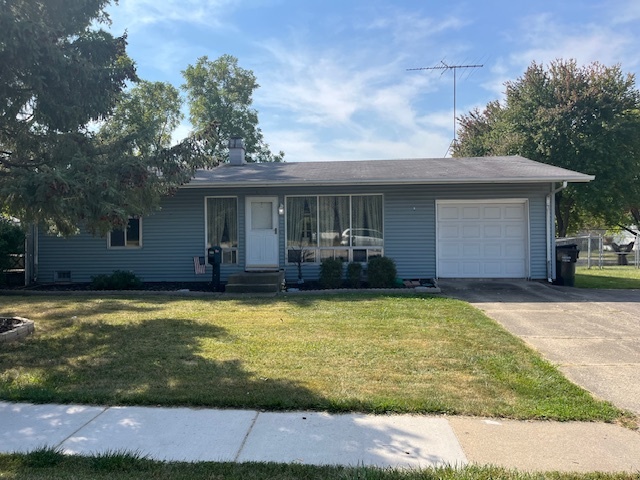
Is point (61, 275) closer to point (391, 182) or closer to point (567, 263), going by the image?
point (391, 182)

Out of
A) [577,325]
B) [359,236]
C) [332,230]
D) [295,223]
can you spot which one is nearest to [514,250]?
[359,236]

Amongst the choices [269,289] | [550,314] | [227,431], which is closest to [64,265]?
[269,289]

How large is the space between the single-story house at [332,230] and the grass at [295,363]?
405cm

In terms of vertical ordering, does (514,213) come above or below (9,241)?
above

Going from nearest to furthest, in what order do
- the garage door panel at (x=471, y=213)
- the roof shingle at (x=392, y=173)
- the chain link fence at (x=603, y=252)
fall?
the roof shingle at (x=392, y=173), the garage door panel at (x=471, y=213), the chain link fence at (x=603, y=252)

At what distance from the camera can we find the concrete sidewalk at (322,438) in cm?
317

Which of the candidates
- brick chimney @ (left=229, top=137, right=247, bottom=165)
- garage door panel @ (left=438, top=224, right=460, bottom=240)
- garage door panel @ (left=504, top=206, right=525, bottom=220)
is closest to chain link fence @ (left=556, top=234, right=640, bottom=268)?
garage door panel @ (left=504, top=206, right=525, bottom=220)

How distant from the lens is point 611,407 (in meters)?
3.99

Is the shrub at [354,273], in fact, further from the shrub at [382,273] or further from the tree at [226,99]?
the tree at [226,99]

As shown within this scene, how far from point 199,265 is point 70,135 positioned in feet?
20.1

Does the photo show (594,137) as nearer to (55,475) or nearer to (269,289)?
(269,289)

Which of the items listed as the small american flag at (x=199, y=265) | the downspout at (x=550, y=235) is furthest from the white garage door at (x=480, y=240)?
the small american flag at (x=199, y=265)

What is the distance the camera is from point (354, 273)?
1156 cm

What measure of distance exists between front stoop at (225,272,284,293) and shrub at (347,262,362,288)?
1775mm
